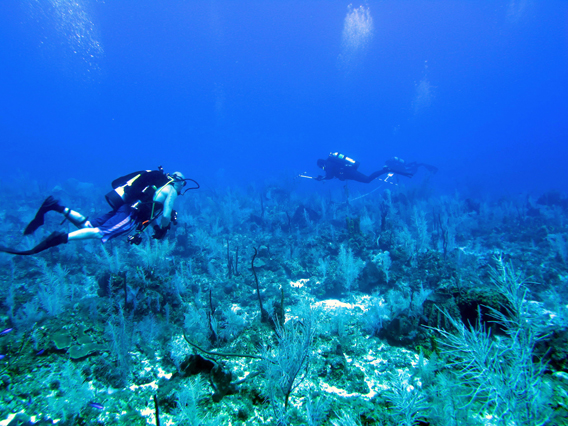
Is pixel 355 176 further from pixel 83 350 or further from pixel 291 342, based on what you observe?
pixel 83 350

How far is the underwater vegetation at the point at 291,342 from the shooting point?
8.48ft

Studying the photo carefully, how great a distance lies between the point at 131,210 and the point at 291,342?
162 inches

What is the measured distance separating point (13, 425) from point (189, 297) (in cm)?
337

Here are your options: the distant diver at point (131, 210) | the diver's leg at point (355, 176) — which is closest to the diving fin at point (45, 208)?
the distant diver at point (131, 210)

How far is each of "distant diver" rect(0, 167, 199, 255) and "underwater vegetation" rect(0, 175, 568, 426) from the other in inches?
62.1

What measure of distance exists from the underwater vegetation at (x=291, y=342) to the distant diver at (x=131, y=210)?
5.18ft

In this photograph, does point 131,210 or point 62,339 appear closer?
point 62,339

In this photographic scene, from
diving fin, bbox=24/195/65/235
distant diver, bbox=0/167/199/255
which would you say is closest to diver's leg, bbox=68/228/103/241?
distant diver, bbox=0/167/199/255

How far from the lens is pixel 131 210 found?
482 cm

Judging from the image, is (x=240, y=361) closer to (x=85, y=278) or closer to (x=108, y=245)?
(x=85, y=278)

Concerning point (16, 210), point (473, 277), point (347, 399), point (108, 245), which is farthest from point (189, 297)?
point (16, 210)

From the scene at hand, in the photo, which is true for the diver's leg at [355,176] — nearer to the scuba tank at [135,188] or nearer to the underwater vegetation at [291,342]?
the underwater vegetation at [291,342]

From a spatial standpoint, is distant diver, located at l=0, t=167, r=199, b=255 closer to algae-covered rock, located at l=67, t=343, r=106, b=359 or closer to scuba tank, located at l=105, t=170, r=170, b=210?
scuba tank, located at l=105, t=170, r=170, b=210

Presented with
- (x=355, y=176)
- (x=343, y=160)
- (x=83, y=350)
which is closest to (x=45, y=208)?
(x=83, y=350)
